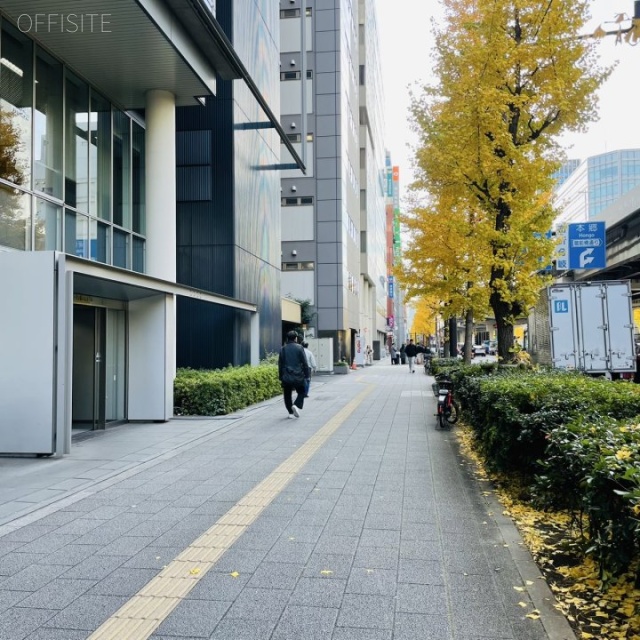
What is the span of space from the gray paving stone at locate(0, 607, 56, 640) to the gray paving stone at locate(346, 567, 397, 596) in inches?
66.9

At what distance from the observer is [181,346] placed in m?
16.3

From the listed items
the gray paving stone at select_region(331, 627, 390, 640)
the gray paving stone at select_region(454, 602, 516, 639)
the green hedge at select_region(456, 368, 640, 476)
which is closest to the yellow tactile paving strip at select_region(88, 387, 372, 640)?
the gray paving stone at select_region(331, 627, 390, 640)

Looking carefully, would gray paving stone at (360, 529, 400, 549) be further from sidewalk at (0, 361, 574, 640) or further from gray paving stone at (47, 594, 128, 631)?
gray paving stone at (47, 594, 128, 631)

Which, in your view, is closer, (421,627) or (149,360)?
(421,627)

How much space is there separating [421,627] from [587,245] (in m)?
14.8

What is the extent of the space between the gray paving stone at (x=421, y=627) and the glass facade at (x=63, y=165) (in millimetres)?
8895

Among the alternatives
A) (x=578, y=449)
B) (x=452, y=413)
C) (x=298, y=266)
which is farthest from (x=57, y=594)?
(x=298, y=266)

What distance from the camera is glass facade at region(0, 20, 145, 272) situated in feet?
33.6

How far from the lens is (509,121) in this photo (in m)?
11.5

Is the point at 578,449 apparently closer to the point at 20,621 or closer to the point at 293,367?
the point at 20,621

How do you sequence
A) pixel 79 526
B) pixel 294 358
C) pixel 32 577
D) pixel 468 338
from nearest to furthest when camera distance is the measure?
1. pixel 32 577
2. pixel 79 526
3. pixel 294 358
4. pixel 468 338

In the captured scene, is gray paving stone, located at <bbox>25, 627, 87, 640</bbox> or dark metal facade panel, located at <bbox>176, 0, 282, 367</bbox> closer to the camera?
gray paving stone, located at <bbox>25, 627, 87, 640</bbox>

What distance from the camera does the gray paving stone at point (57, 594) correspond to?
135 inches

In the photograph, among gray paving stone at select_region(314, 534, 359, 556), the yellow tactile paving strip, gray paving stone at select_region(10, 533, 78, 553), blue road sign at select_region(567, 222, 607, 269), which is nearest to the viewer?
the yellow tactile paving strip
